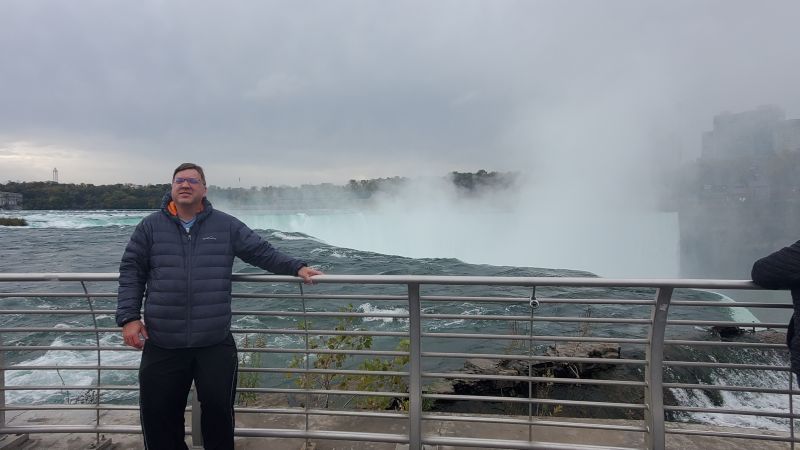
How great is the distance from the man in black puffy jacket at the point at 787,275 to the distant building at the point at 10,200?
111 metres

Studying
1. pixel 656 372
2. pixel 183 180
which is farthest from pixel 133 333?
pixel 656 372

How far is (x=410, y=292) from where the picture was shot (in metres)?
3.10

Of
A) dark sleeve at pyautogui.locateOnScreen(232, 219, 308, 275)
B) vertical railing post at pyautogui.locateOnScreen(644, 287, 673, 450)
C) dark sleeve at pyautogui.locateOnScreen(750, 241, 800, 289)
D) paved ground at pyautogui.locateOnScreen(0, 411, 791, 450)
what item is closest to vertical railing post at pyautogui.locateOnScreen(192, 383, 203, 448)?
paved ground at pyautogui.locateOnScreen(0, 411, 791, 450)

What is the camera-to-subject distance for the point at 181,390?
281cm

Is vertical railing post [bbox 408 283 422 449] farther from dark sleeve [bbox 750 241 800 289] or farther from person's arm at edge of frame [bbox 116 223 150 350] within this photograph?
dark sleeve [bbox 750 241 800 289]

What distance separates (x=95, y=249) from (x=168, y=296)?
38.0 m

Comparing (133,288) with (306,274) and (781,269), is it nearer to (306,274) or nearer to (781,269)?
(306,274)

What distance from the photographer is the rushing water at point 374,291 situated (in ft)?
29.9

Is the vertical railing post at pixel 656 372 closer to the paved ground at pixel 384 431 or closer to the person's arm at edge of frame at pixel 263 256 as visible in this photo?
the paved ground at pixel 384 431

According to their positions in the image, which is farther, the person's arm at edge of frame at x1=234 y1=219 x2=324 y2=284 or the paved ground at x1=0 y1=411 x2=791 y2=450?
the paved ground at x1=0 y1=411 x2=791 y2=450

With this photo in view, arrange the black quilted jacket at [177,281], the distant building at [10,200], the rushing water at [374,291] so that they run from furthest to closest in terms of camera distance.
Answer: the distant building at [10,200], the rushing water at [374,291], the black quilted jacket at [177,281]

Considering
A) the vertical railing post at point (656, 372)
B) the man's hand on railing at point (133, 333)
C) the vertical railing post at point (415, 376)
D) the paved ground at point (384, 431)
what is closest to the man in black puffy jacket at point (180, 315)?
the man's hand on railing at point (133, 333)

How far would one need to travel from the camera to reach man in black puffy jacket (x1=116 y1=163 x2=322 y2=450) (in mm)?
2719

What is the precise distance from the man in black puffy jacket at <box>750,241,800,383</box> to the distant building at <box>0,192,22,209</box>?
111476 mm
